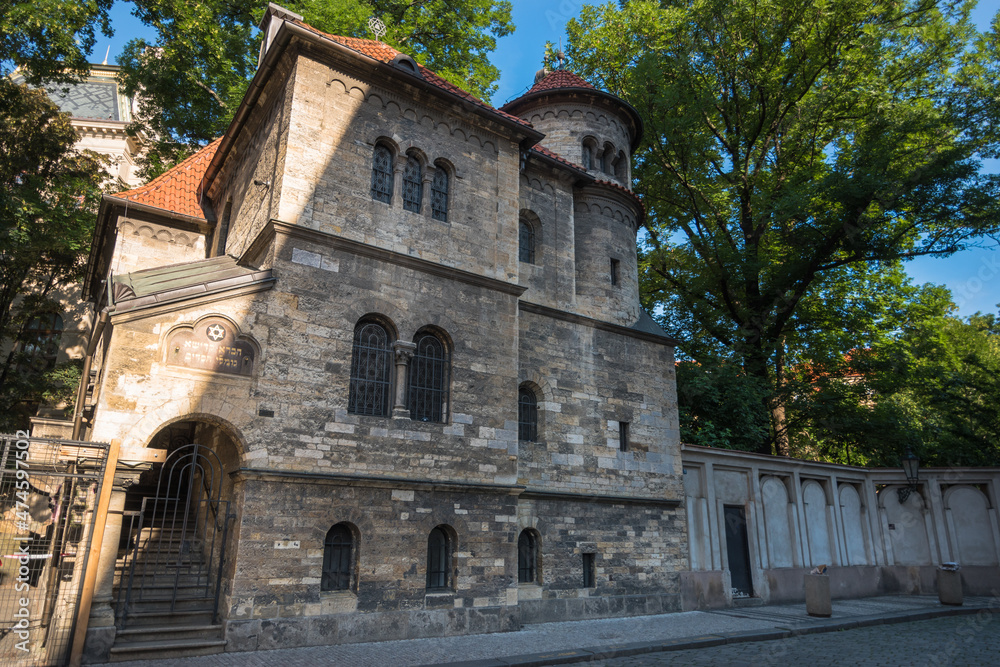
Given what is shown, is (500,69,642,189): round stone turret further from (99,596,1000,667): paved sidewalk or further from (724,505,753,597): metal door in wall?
(99,596,1000,667): paved sidewalk

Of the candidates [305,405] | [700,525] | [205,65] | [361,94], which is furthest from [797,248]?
[205,65]

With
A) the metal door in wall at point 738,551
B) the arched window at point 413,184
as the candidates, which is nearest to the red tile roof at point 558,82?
the arched window at point 413,184

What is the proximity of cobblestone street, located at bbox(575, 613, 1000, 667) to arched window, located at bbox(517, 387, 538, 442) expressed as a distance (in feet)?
16.8

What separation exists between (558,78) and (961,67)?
16010 mm

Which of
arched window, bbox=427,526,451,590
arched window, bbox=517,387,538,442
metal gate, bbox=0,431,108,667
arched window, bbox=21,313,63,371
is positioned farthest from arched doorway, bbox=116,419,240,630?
arched window, bbox=21,313,63,371

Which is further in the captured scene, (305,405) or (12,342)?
(12,342)

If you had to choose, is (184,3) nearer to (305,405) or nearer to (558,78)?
(558,78)

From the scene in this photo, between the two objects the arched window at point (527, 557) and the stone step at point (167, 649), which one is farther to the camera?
the arched window at point (527, 557)

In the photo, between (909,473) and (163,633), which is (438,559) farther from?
(909,473)

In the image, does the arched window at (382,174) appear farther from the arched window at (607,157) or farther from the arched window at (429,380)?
the arched window at (607,157)

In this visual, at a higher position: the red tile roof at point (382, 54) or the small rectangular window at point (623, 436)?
the red tile roof at point (382, 54)

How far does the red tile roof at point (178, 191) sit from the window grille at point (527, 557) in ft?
36.1

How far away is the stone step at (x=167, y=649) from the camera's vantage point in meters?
7.98

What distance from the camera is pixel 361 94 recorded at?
12148 millimetres
